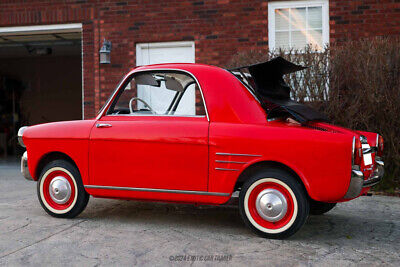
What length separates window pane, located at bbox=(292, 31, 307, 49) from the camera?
925 cm

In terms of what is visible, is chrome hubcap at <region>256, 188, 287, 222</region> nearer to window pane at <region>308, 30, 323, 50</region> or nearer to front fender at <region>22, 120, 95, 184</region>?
front fender at <region>22, 120, 95, 184</region>

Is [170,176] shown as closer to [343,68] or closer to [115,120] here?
[115,120]

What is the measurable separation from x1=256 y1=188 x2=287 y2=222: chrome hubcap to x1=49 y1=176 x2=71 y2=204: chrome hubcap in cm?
208

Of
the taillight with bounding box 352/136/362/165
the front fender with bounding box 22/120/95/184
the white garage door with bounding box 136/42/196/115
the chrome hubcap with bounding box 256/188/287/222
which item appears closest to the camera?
the taillight with bounding box 352/136/362/165

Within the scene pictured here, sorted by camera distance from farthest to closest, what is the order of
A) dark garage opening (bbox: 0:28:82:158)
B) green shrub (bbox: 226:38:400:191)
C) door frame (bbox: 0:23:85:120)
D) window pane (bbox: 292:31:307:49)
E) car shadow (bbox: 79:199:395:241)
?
dark garage opening (bbox: 0:28:82:158)
door frame (bbox: 0:23:85:120)
window pane (bbox: 292:31:307:49)
green shrub (bbox: 226:38:400:191)
car shadow (bbox: 79:199:395:241)

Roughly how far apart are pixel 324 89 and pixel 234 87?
9.46 feet

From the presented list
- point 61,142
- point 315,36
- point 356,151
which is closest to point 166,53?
point 315,36

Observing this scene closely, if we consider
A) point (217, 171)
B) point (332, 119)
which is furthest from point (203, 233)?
point (332, 119)

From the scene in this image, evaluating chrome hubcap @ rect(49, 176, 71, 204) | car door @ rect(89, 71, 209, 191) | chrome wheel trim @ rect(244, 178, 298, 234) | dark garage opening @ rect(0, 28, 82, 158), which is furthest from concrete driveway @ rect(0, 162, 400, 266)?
dark garage opening @ rect(0, 28, 82, 158)

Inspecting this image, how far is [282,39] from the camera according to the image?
30.7 feet

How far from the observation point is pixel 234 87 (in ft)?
14.6

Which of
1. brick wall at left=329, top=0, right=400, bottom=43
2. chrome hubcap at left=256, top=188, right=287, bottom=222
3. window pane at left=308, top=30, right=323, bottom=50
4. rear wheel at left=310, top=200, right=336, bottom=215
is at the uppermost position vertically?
brick wall at left=329, top=0, right=400, bottom=43

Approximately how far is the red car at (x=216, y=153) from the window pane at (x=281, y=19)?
4662 mm

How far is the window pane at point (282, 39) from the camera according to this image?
933 cm
